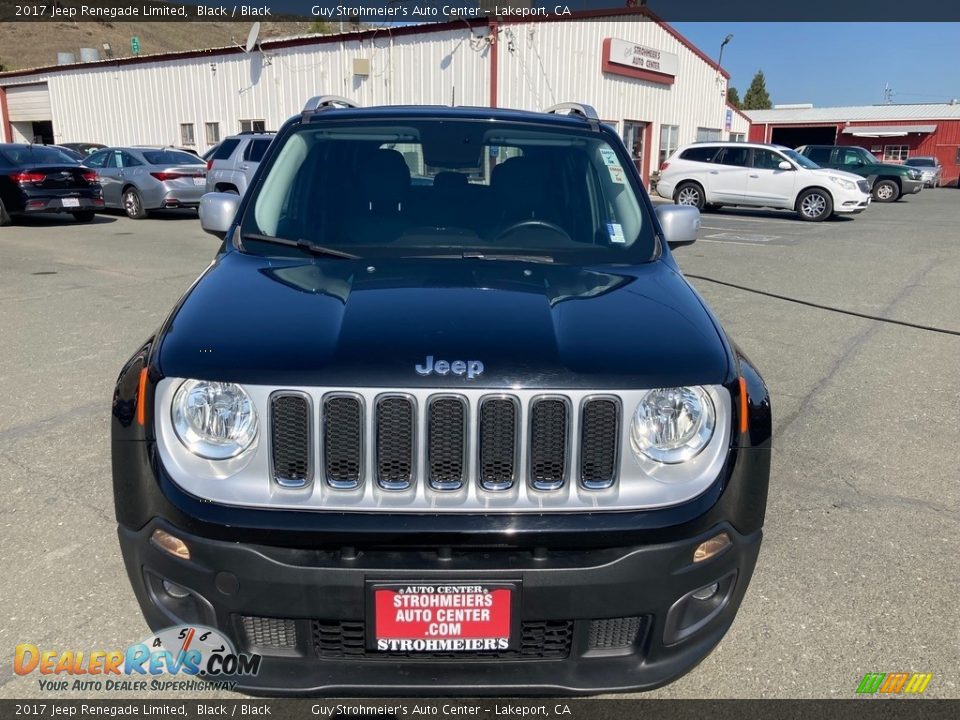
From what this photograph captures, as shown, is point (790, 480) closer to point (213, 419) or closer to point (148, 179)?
point (213, 419)

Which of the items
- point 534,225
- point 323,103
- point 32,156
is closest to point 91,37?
point 32,156

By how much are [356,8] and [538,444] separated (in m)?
24.8

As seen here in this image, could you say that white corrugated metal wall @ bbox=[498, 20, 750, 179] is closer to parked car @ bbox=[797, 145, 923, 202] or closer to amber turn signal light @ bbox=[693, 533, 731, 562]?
parked car @ bbox=[797, 145, 923, 202]

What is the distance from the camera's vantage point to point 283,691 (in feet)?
6.75

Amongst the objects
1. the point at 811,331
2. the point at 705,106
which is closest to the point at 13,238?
the point at 811,331

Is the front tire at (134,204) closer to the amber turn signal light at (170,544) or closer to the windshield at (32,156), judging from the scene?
the windshield at (32,156)

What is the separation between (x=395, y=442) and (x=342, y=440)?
134 millimetres

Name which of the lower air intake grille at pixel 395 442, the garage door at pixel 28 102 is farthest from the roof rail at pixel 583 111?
the garage door at pixel 28 102

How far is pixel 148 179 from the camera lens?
54.5ft

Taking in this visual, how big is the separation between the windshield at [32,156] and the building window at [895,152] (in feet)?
174

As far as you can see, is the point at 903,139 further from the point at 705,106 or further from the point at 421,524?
the point at 421,524

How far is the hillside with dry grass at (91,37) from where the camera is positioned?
295ft

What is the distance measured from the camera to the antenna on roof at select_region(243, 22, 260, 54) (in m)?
26.4

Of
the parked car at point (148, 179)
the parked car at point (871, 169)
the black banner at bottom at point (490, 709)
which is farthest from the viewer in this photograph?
the parked car at point (871, 169)
